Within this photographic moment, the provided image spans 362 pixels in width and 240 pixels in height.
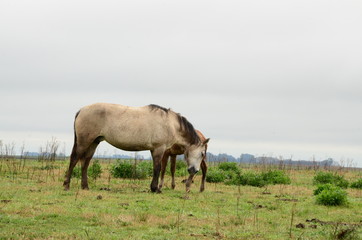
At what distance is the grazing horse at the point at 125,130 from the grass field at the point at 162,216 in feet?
3.74

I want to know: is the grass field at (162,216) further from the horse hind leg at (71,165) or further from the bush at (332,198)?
the horse hind leg at (71,165)

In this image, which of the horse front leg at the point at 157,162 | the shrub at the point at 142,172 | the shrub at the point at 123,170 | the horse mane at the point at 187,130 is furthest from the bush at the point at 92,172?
the horse mane at the point at 187,130

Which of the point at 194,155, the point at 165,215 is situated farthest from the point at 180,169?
the point at 165,215

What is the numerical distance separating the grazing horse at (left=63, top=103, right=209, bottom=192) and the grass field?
1.14 m

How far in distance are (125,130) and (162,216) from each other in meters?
4.32

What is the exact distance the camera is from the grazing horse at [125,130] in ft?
42.5

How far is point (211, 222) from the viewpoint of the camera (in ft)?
29.0

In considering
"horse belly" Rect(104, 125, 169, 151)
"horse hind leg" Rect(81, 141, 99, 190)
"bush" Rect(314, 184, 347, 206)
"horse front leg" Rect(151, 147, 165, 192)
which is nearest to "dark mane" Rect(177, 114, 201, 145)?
"horse belly" Rect(104, 125, 169, 151)

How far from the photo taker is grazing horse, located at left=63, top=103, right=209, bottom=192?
13.0m

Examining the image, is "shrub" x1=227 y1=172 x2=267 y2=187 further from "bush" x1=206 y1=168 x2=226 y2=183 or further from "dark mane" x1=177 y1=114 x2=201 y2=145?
"dark mane" x1=177 y1=114 x2=201 y2=145

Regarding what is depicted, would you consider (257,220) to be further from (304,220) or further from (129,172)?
(129,172)

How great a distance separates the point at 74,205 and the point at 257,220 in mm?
4190

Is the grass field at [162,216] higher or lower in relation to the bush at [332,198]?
lower

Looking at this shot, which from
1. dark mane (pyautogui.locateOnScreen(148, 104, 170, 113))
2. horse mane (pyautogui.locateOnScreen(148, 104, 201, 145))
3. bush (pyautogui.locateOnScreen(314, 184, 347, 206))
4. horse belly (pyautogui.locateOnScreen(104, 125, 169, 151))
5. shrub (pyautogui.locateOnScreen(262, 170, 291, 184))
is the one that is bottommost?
bush (pyautogui.locateOnScreen(314, 184, 347, 206))
